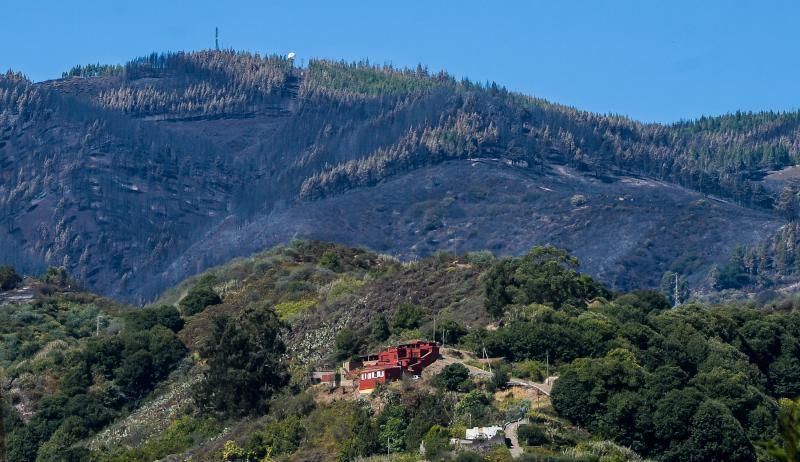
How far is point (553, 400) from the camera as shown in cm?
9581

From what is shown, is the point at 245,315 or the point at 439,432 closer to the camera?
the point at 439,432

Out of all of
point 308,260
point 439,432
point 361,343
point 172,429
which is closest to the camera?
point 439,432

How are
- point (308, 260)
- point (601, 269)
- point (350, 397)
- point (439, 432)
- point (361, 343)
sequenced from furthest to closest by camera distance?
point (601, 269) → point (308, 260) → point (361, 343) → point (350, 397) → point (439, 432)

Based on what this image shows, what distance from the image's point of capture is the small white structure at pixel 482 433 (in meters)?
89.6

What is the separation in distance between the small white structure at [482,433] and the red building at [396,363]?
12730 millimetres

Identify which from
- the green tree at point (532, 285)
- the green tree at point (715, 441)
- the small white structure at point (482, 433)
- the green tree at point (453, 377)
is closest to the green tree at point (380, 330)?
the green tree at point (532, 285)

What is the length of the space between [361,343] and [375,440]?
80.0 ft

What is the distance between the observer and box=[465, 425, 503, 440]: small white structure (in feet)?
294

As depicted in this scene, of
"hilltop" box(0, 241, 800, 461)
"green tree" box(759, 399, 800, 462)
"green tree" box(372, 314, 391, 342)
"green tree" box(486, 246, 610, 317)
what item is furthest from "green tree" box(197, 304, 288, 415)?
"green tree" box(759, 399, 800, 462)

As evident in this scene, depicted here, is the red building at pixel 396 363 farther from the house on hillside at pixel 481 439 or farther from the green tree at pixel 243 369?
the house on hillside at pixel 481 439

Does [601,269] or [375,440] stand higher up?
[601,269]

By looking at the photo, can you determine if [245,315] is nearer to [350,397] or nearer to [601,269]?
[350,397]

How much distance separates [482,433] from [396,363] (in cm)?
1581

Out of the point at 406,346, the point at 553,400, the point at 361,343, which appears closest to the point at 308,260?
the point at 361,343
